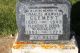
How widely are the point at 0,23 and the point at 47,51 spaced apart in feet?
6.73

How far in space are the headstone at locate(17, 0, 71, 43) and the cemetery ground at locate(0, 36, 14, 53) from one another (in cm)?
68

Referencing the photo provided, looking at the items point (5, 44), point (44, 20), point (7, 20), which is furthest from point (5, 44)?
point (44, 20)

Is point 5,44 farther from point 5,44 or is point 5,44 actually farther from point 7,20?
point 7,20

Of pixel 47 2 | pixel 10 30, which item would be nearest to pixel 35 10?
pixel 47 2

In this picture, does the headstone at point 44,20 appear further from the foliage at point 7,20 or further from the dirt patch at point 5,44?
the foliage at point 7,20

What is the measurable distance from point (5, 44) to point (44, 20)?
49.9 inches

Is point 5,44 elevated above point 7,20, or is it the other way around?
point 7,20

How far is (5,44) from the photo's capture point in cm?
606

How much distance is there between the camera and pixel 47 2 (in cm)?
503

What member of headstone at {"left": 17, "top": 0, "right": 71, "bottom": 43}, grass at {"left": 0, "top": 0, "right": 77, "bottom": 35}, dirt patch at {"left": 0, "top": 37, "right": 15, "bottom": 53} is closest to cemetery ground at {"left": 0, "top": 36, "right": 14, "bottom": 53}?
dirt patch at {"left": 0, "top": 37, "right": 15, "bottom": 53}

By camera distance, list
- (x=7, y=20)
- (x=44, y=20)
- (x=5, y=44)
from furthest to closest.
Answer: (x=7, y=20) < (x=5, y=44) < (x=44, y=20)

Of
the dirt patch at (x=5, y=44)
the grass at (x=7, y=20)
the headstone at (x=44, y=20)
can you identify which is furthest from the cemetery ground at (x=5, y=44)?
the headstone at (x=44, y=20)

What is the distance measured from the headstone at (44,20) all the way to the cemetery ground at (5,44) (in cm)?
68

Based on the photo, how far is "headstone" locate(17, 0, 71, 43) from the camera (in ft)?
16.6
